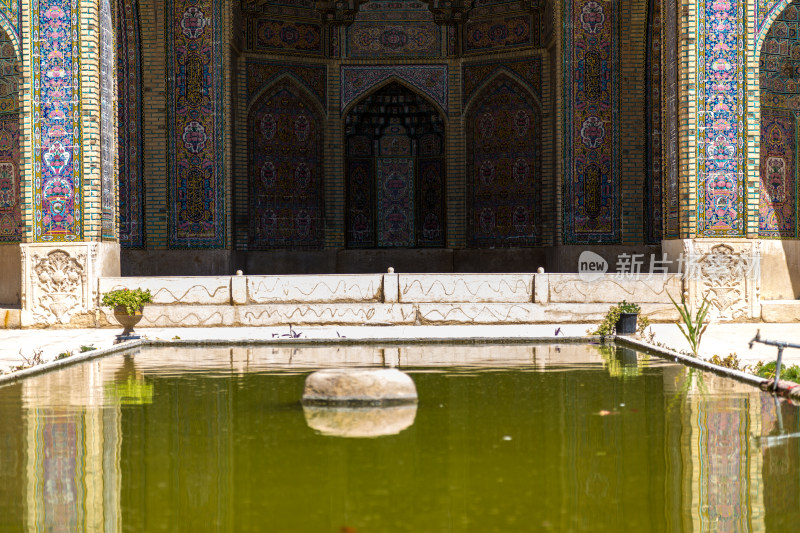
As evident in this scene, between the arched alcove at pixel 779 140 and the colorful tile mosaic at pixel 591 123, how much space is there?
2.87 m

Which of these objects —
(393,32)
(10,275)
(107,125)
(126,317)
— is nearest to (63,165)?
(107,125)

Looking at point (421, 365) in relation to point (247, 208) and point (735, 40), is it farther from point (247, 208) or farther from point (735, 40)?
point (247, 208)

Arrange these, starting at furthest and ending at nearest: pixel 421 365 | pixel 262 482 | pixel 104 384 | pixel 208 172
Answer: pixel 208 172
pixel 421 365
pixel 104 384
pixel 262 482

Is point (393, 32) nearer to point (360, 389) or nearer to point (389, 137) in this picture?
point (389, 137)

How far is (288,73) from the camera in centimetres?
1844

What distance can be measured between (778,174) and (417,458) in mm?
11243

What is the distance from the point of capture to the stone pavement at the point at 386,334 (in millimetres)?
9984

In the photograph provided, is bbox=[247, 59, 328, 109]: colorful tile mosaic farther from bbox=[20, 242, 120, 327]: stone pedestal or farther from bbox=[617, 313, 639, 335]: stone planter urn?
bbox=[617, 313, 639, 335]: stone planter urn

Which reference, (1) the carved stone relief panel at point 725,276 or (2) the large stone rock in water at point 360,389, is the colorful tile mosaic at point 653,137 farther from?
(2) the large stone rock in water at point 360,389

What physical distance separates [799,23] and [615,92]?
11.4 feet

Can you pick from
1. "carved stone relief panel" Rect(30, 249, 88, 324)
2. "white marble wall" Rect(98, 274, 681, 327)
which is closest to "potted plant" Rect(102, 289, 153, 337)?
"white marble wall" Rect(98, 274, 681, 327)

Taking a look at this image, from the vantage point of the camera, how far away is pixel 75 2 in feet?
41.2

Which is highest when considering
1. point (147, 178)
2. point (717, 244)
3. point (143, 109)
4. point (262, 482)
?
point (143, 109)

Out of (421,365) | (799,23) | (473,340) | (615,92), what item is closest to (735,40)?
(799,23)
